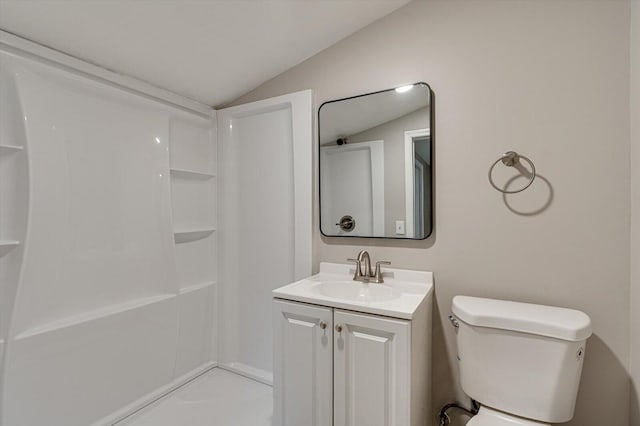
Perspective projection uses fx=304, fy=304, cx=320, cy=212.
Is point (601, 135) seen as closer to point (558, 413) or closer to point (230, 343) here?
point (558, 413)

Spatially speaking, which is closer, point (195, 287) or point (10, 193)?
point (10, 193)

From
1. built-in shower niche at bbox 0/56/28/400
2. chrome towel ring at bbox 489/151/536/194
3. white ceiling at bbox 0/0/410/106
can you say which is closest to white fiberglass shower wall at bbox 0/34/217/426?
built-in shower niche at bbox 0/56/28/400

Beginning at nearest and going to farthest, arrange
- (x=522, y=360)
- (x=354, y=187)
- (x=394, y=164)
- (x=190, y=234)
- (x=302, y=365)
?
(x=522, y=360) < (x=302, y=365) < (x=394, y=164) < (x=354, y=187) < (x=190, y=234)

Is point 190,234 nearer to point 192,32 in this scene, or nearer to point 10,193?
point 10,193

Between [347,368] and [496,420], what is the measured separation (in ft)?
1.98

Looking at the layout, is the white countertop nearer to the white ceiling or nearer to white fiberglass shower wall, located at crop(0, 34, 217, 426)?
white fiberglass shower wall, located at crop(0, 34, 217, 426)

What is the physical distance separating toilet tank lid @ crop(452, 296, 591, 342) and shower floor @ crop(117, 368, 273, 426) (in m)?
1.23

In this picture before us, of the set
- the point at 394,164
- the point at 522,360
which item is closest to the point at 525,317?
the point at 522,360

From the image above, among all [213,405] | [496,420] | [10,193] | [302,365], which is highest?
[10,193]

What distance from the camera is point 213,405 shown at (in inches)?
71.4

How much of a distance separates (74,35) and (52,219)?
853mm

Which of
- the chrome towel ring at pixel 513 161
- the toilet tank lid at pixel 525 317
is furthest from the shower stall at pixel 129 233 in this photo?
the chrome towel ring at pixel 513 161

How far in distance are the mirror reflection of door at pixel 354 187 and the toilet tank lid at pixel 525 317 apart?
58 cm

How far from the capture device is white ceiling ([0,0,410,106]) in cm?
131
